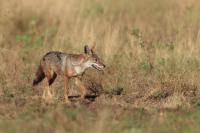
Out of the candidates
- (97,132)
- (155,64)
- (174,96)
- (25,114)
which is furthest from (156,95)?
(97,132)

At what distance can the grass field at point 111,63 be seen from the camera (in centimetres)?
833

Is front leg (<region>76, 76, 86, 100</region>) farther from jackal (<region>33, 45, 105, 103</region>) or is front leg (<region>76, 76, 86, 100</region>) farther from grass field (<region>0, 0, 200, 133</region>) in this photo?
grass field (<region>0, 0, 200, 133</region>)

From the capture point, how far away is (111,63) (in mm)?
12602

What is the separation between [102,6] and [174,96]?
6.52 m

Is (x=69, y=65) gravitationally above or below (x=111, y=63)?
below

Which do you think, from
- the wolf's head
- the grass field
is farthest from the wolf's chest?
the grass field

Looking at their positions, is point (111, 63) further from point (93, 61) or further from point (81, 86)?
point (93, 61)

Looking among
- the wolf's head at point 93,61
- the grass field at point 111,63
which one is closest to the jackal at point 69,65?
the wolf's head at point 93,61

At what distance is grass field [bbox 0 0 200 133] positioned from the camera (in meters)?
8.33

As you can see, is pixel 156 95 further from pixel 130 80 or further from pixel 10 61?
pixel 10 61

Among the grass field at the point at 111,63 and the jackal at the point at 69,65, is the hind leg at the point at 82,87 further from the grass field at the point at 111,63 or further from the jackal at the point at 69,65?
the grass field at the point at 111,63

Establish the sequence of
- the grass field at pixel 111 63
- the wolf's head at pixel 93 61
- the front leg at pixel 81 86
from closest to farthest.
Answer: the grass field at pixel 111 63
the wolf's head at pixel 93 61
the front leg at pixel 81 86

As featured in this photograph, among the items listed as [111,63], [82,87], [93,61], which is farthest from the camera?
[111,63]

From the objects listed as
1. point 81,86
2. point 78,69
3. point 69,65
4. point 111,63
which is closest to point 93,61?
point 78,69
